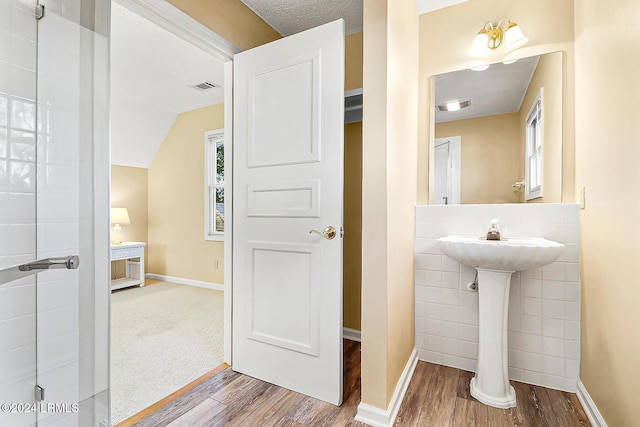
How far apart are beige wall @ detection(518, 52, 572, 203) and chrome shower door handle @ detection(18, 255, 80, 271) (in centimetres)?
230

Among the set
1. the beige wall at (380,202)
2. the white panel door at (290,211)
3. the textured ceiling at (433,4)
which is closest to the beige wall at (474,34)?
the textured ceiling at (433,4)

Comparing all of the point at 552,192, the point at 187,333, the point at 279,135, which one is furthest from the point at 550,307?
the point at 187,333

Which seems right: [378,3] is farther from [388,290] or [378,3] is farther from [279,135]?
[388,290]

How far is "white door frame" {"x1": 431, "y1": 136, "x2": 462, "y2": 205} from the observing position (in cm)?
→ 218

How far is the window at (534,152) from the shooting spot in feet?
6.41

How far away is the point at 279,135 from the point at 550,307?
6.28 feet

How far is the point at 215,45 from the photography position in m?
1.93

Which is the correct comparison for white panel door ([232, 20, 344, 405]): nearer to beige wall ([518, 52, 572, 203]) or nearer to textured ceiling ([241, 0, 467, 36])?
textured ceiling ([241, 0, 467, 36])

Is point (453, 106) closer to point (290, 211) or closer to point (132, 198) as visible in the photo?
point (290, 211)

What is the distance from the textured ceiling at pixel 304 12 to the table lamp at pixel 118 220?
3381 mm

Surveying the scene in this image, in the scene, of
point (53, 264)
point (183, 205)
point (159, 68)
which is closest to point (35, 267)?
point (53, 264)

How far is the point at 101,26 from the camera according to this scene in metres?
1.00

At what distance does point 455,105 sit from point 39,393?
99.0 inches

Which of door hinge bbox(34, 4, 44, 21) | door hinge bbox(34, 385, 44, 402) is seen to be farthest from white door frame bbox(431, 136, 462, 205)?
door hinge bbox(34, 385, 44, 402)
